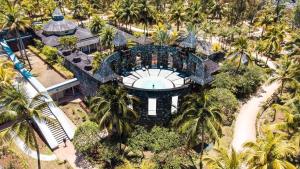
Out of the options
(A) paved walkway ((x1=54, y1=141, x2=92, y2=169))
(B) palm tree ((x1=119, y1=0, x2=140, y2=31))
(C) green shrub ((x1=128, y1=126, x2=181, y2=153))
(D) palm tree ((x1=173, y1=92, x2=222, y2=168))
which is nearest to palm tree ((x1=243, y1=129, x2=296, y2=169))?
(D) palm tree ((x1=173, y1=92, x2=222, y2=168))

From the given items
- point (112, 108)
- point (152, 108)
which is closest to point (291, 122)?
point (152, 108)

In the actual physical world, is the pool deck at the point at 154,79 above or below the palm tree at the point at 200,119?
below

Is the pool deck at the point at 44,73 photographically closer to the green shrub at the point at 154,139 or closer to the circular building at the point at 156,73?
the circular building at the point at 156,73

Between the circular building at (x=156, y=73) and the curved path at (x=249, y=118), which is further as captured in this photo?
the curved path at (x=249, y=118)

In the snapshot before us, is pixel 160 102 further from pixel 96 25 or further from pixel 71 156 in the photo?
pixel 96 25

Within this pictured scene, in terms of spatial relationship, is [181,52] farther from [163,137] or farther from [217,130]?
[217,130]

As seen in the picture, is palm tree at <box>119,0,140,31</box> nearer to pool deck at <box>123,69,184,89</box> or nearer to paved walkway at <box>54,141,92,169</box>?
pool deck at <box>123,69,184,89</box>

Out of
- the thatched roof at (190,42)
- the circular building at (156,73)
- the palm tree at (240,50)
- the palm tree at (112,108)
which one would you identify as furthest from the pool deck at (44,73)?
the palm tree at (240,50)
